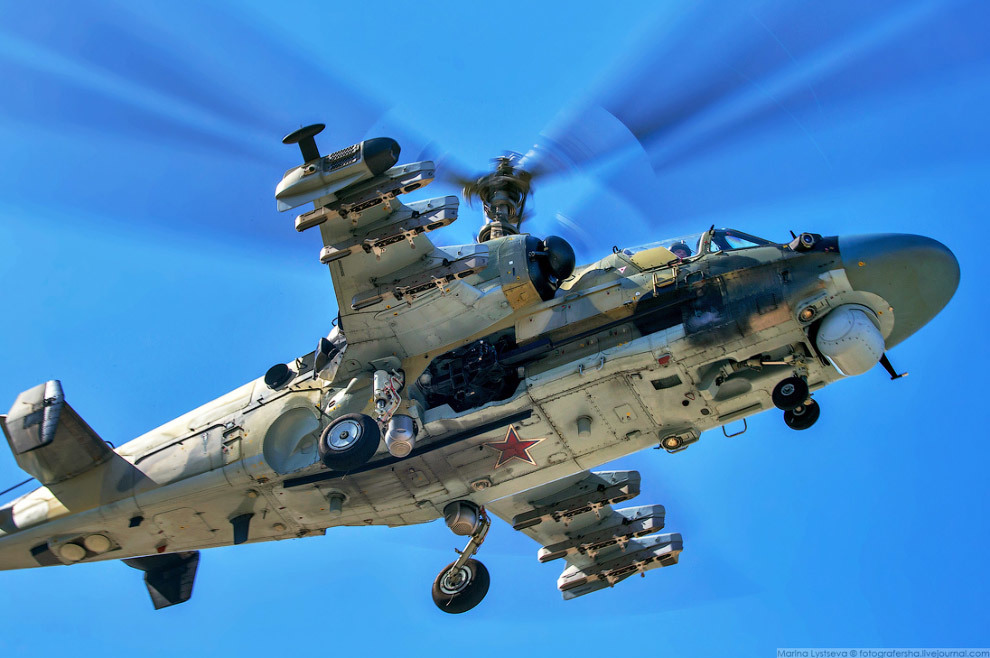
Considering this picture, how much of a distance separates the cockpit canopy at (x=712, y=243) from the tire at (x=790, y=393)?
162cm

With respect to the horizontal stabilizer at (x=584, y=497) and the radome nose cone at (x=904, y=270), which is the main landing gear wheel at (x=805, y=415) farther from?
the horizontal stabilizer at (x=584, y=497)

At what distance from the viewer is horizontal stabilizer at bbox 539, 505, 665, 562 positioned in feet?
43.2

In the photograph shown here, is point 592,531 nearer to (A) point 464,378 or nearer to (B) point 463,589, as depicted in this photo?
(B) point 463,589

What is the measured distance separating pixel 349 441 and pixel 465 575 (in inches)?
114

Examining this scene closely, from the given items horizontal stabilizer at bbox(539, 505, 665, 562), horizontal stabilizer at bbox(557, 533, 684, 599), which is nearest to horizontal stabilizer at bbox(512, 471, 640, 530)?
horizontal stabilizer at bbox(539, 505, 665, 562)

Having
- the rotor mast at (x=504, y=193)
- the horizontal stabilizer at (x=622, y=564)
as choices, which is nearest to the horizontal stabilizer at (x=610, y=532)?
the horizontal stabilizer at (x=622, y=564)

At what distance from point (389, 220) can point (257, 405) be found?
116 inches

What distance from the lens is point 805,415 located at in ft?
32.0

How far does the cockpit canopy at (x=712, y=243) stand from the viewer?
10156 millimetres

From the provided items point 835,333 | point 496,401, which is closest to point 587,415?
point 496,401

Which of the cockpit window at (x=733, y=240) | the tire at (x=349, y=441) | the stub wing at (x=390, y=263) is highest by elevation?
the cockpit window at (x=733, y=240)

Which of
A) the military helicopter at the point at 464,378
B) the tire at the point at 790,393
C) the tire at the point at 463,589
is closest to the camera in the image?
the tire at the point at 790,393

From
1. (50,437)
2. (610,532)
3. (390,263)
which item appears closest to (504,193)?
(390,263)

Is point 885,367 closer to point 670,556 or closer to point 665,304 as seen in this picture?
point 665,304
